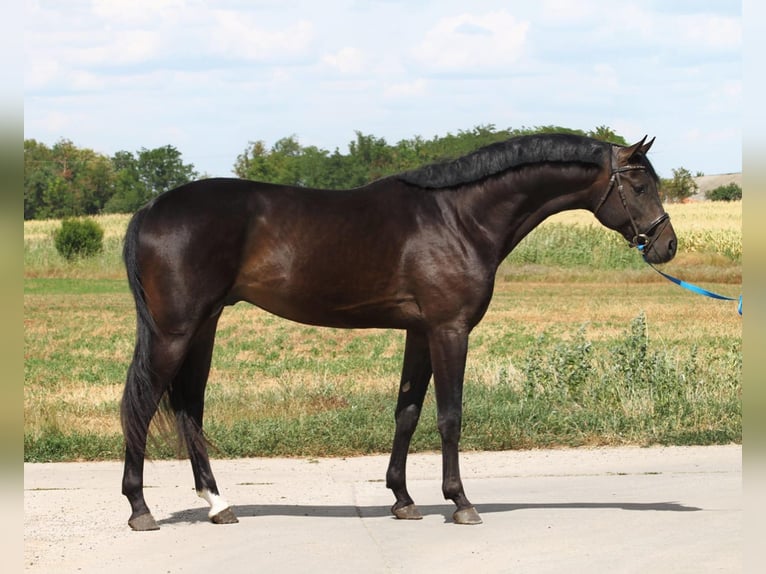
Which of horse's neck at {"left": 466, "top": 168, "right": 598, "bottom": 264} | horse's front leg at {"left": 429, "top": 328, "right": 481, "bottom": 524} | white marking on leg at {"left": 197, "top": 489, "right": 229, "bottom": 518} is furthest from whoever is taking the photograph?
horse's neck at {"left": 466, "top": 168, "right": 598, "bottom": 264}

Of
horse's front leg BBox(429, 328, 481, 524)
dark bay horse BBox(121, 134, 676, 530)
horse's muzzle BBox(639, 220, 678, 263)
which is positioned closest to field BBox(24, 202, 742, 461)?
dark bay horse BBox(121, 134, 676, 530)

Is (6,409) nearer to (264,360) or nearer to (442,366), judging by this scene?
(442,366)

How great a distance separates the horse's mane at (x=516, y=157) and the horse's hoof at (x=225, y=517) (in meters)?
2.44

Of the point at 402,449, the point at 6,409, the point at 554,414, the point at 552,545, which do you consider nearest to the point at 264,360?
the point at 554,414

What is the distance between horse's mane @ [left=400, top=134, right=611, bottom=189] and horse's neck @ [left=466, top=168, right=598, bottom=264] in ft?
0.24

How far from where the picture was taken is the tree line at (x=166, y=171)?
6006 cm

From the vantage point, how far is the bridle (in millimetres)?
6680

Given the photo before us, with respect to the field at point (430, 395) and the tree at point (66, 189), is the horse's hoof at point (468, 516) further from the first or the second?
the tree at point (66, 189)

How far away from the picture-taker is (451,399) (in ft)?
21.6

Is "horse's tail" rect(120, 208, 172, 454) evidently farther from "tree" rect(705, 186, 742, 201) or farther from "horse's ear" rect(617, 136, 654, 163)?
"tree" rect(705, 186, 742, 201)

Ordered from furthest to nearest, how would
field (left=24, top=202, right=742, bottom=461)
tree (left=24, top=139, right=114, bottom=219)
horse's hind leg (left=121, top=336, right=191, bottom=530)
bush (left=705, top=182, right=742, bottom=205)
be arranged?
1. bush (left=705, top=182, right=742, bottom=205)
2. tree (left=24, top=139, right=114, bottom=219)
3. field (left=24, top=202, right=742, bottom=461)
4. horse's hind leg (left=121, top=336, right=191, bottom=530)

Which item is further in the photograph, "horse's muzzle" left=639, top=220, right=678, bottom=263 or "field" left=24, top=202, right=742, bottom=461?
"field" left=24, top=202, right=742, bottom=461

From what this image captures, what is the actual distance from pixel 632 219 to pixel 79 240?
35.7 metres

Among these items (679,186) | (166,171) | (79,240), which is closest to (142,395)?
(79,240)
